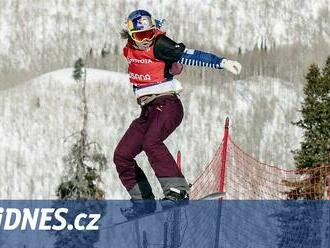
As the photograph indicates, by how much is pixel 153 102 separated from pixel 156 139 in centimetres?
48

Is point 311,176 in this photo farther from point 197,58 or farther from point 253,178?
point 197,58

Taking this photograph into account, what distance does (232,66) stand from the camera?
8953 mm

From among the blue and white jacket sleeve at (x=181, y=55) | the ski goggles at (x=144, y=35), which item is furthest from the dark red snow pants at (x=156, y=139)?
the ski goggles at (x=144, y=35)

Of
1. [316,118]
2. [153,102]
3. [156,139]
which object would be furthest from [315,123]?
[156,139]

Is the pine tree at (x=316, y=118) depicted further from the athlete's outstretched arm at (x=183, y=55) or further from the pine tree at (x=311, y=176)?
the athlete's outstretched arm at (x=183, y=55)

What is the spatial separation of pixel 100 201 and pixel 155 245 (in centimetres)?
2762

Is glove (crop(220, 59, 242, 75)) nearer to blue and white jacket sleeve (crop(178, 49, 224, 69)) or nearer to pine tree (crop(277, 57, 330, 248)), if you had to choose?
blue and white jacket sleeve (crop(178, 49, 224, 69))

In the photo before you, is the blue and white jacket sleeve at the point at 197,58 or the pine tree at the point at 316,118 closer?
the blue and white jacket sleeve at the point at 197,58

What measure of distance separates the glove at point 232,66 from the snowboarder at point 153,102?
0.40 metres

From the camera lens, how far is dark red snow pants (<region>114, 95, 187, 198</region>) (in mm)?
9602

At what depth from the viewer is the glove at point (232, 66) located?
29.2ft

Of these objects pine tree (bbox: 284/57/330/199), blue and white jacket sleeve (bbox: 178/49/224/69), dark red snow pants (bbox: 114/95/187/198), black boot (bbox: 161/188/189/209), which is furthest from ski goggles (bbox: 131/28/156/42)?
pine tree (bbox: 284/57/330/199)

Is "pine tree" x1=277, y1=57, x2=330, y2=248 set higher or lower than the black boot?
higher

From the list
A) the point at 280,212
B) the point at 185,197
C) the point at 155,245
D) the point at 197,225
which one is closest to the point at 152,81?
the point at 185,197
